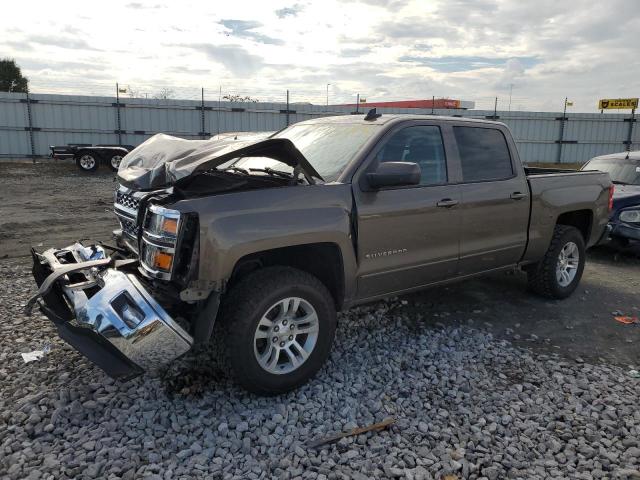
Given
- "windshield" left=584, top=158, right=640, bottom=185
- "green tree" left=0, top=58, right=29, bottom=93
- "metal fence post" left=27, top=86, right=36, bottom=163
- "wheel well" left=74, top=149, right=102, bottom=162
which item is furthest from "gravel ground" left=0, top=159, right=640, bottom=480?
"green tree" left=0, top=58, right=29, bottom=93

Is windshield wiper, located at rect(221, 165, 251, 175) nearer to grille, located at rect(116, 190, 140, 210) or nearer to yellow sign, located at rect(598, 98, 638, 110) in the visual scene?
grille, located at rect(116, 190, 140, 210)

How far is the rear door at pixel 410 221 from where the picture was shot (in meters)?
3.84

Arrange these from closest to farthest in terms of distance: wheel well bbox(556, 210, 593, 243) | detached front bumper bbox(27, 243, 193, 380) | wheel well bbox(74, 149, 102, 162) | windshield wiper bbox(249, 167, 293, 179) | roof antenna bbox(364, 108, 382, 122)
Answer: detached front bumper bbox(27, 243, 193, 380), windshield wiper bbox(249, 167, 293, 179), roof antenna bbox(364, 108, 382, 122), wheel well bbox(556, 210, 593, 243), wheel well bbox(74, 149, 102, 162)

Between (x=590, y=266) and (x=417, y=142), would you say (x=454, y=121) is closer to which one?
(x=417, y=142)

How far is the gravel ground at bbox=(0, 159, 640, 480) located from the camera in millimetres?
2838

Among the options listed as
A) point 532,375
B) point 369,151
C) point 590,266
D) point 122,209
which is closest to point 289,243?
point 369,151

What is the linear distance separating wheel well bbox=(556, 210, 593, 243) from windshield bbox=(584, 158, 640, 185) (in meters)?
2.68

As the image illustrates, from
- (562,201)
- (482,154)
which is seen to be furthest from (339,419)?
(562,201)

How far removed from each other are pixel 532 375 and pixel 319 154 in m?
2.41

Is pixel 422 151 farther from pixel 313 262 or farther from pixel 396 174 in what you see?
pixel 313 262

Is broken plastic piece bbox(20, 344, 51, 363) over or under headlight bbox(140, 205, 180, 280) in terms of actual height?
under

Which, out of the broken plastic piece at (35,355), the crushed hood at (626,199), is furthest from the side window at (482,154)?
the broken plastic piece at (35,355)

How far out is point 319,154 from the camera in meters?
4.14

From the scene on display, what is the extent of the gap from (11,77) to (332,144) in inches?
1754
